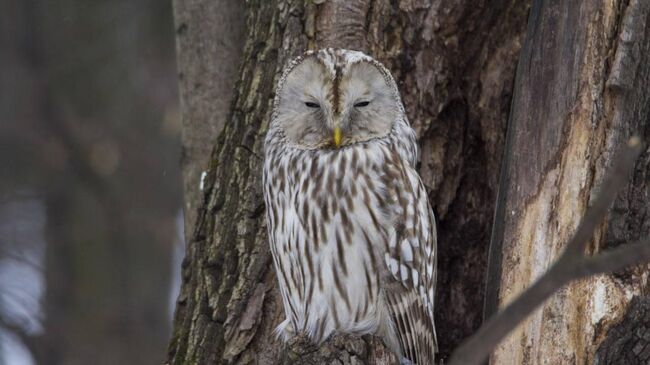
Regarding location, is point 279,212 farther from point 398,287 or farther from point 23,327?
point 23,327

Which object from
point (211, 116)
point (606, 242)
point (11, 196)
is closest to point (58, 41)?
point (11, 196)

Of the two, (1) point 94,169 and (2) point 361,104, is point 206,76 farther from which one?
(1) point 94,169

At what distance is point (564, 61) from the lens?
4.24m

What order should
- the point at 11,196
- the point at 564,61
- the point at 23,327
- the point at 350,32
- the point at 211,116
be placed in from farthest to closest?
1. the point at 11,196
2. the point at 23,327
3. the point at 211,116
4. the point at 350,32
5. the point at 564,61

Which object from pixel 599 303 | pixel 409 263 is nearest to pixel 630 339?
pixel 599 303

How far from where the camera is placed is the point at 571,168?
4094mm

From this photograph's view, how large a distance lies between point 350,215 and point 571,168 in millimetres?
834

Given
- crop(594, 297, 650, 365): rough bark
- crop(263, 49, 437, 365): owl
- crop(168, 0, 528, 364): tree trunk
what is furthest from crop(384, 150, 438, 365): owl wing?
crop(594, 297, 650, 365): rough bark

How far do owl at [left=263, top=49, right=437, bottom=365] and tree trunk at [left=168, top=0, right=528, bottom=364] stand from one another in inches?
11.1

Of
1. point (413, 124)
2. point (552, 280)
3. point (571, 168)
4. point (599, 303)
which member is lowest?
point (599, 303)

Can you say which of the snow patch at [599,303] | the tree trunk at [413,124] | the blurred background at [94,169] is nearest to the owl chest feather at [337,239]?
the tree trunk at [413,124]

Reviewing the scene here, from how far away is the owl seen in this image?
4102mm

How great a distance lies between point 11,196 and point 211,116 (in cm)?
304

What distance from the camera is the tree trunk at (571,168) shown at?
3.91 metres
